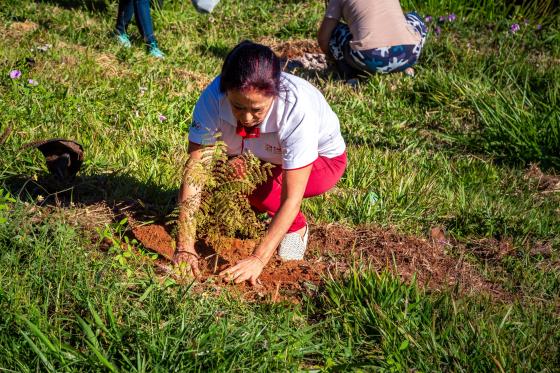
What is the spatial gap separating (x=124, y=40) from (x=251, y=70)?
376cm

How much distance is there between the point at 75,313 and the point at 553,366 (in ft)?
5.62

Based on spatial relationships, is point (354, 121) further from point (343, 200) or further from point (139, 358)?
point (139, 358)

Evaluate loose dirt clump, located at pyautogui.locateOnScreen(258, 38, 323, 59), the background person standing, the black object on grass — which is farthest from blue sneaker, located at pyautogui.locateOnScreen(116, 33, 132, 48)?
the black object on grass

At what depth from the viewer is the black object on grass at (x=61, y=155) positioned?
3738 mm

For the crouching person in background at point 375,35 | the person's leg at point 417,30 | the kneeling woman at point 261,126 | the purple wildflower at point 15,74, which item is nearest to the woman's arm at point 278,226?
the kneeling woman at point 261,126

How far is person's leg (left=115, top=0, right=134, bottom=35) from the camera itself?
6348 mm

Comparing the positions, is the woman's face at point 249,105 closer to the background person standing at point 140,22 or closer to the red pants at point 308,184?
the red pants at point 308,184

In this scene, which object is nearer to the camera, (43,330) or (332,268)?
(43,330)

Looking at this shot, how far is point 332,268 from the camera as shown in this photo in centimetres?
348

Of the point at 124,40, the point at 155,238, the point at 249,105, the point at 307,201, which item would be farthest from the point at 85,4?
the point at 249,105

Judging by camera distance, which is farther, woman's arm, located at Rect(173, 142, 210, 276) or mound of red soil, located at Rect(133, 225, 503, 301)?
mound of red soil, located at Rect(133, 225, 503, 301)

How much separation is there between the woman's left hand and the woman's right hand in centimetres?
15

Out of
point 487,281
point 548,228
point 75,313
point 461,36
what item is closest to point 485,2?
point 461,36

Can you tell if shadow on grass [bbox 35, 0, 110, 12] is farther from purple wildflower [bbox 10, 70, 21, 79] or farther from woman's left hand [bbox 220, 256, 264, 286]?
woman's left hand [bbox 220, 256, 264, 286]
